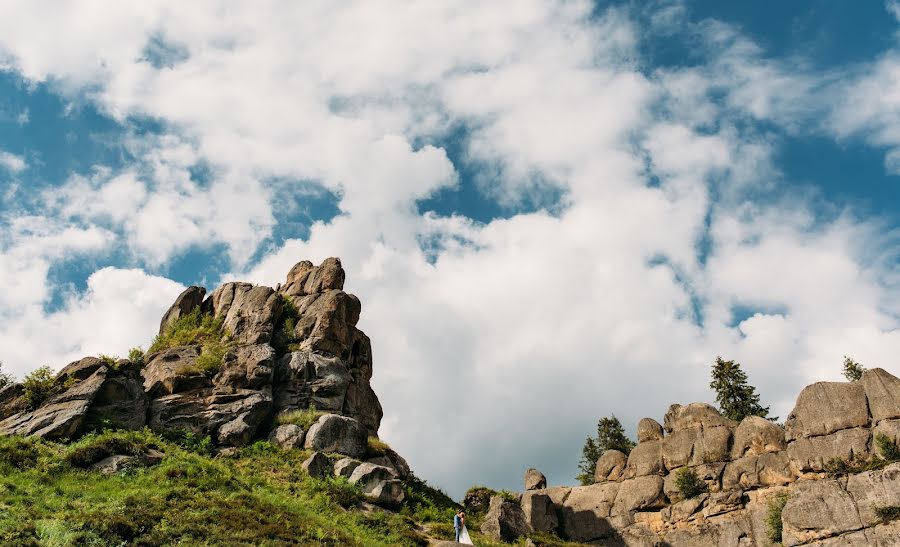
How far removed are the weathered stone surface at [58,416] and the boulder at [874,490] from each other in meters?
54.3

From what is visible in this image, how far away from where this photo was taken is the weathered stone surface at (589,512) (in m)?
59.6

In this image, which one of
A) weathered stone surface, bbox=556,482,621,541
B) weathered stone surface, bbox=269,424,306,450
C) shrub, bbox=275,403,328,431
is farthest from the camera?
weathered stone surface, bbox=556,482,621,541

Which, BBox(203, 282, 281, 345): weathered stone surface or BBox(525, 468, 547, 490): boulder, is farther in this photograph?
BBox(525, 468, 547, 490): boulder

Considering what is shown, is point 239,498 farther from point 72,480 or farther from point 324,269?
Result: point 324,269

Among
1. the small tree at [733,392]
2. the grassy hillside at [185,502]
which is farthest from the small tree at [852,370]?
the grassy hillside at [185,502]

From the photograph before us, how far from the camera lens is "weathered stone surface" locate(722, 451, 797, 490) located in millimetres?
54469

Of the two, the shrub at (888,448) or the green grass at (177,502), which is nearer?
the green grass at (177,502)

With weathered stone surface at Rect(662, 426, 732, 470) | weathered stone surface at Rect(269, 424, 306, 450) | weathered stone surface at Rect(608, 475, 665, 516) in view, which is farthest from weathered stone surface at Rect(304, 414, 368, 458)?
weathered stone surface at Rect(662, 426, 732, 470)

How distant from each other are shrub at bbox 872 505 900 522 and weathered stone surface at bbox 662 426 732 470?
13448mm

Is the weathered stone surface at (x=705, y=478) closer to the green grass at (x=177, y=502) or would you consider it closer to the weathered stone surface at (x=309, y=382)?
the green grass at (x=177, y=502)

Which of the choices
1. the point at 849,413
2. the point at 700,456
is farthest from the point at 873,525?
the point at 700,456

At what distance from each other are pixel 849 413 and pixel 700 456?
12.9 m

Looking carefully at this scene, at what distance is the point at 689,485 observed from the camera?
5794 centimetres

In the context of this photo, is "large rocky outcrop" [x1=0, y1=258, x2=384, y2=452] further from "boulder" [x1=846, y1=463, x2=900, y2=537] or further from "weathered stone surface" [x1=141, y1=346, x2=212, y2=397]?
"boulder" [x1=846, y1=463, x2=900, y2=537]
